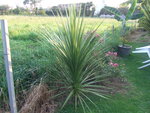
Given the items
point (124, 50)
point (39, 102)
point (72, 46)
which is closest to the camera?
point (72, 46)

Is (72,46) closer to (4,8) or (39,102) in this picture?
(39,102)

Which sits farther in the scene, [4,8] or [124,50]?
[4,8]

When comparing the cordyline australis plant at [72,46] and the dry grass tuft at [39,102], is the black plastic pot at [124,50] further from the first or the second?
the dry grass tuft at [39,102]

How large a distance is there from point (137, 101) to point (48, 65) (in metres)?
1.75

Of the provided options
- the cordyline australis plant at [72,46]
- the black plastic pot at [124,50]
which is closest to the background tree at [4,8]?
the black plastic pot at [124,50]

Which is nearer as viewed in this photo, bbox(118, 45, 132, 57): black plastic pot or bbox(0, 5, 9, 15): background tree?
bbox(118, 45, 132, 57): black plastic pot

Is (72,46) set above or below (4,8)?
below

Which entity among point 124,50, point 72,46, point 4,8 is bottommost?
point 124,50

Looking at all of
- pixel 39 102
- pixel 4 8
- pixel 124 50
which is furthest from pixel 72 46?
pixel 4 8

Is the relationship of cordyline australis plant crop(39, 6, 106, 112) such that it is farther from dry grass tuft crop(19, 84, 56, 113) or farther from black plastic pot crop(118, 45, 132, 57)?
black plastic pot crop(118, 45, 132, 57)

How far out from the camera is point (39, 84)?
7.77 feet

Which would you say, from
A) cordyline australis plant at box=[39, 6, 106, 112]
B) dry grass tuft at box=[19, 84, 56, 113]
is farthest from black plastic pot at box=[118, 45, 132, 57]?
dry grass tuft at box=[19, 84, 56, 113]

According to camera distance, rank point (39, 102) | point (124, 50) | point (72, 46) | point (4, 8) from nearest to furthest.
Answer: point (72, 46), point (39, 102), point (124, 50), point (4, 8)

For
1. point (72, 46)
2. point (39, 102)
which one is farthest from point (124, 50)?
point (39, 102)
